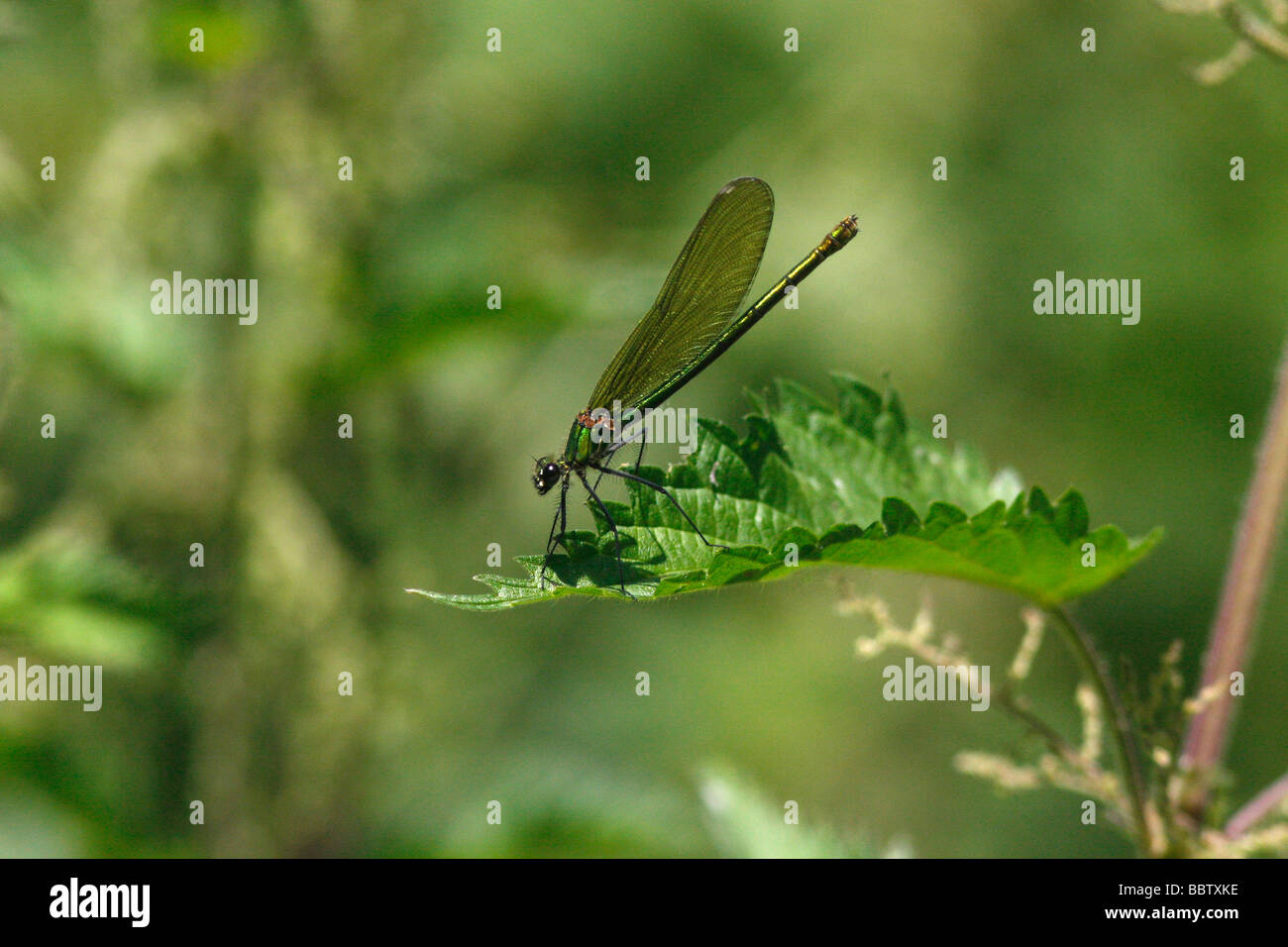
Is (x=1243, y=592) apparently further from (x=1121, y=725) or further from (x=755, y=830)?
(x=755, y=830)

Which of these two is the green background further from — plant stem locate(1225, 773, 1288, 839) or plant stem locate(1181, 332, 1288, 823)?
plant stem locate(1225, 773, 1288, 839)

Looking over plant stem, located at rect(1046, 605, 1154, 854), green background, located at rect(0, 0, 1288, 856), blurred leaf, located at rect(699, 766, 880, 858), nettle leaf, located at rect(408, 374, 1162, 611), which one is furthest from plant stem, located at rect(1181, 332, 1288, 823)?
blurred leaf, located at rect(699, 766, 880, 858)

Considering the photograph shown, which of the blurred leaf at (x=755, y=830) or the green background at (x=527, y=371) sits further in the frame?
the green background at (x=527, y=371)

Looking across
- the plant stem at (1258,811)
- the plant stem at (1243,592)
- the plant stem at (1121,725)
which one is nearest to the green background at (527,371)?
the plant stem at (1121,725)

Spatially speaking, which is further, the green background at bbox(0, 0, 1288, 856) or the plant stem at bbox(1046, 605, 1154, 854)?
the green background at bbox(0, 0, 1288, 856)

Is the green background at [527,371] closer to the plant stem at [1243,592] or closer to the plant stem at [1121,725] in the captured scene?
the plant stem at [1121,725]

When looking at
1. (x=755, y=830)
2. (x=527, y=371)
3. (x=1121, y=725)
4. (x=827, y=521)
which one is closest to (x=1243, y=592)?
(x=1121, y=725)

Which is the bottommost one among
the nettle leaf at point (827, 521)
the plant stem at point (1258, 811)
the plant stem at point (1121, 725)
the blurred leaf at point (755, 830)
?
the blurred leaf at point (755, 830)
